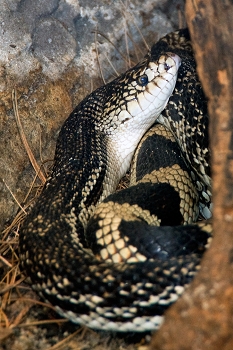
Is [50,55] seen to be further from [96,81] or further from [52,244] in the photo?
[52,244]

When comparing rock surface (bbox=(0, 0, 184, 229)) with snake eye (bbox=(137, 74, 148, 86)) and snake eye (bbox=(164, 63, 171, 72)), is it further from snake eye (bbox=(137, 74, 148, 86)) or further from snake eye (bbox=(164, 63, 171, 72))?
snake eye (bbox=(164, 63, 171, 72))

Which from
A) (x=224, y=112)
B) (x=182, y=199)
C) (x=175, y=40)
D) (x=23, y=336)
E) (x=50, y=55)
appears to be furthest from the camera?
(x=175, y=40)

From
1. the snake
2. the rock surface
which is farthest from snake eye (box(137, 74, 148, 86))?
the rock surface

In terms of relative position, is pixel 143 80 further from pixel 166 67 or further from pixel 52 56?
pixel 52 56

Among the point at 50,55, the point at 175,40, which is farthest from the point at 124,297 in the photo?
the point at 175,40

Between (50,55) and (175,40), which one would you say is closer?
(50,55)

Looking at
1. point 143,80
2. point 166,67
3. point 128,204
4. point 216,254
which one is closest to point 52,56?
point 143,80

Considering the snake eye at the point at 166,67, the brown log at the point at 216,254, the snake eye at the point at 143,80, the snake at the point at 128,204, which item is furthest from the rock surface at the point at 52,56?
the brown log at the point at 216,254
